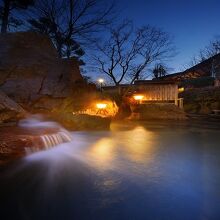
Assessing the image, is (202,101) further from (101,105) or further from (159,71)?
(101,105)

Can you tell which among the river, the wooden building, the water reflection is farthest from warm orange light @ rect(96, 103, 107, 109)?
the river

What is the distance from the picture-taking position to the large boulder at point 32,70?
Result: 10.6 meters

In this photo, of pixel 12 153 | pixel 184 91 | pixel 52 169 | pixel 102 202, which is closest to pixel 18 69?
pixel 12 153

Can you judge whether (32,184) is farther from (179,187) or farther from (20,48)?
(20,48)

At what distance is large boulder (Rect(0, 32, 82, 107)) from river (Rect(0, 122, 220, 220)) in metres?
3.48

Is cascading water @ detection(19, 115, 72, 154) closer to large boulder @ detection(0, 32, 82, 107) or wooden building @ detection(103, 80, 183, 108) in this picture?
large boulder @ detection(0, 32, 82, 107)

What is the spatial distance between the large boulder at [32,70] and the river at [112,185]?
348 cm

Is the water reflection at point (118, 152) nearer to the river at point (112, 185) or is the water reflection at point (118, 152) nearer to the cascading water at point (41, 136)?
the river at point (112, 185)

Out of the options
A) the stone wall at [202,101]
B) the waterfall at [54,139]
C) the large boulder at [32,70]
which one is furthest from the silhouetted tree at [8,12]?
the stone wall at [202,101]

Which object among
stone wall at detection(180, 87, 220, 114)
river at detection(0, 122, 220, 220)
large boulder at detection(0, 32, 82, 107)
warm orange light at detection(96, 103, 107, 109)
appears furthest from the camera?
stone wall at detection(180, 87, 220, 114)

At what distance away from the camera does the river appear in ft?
13.3

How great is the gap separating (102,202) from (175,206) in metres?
1.34

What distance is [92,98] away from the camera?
15680 millimetres

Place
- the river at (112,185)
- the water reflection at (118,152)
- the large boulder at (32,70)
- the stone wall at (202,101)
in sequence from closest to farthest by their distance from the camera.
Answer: the river at (112,185) → the water reflection at (118,152) → the large boulder at (32,70) → the stone wall at (202,101)
